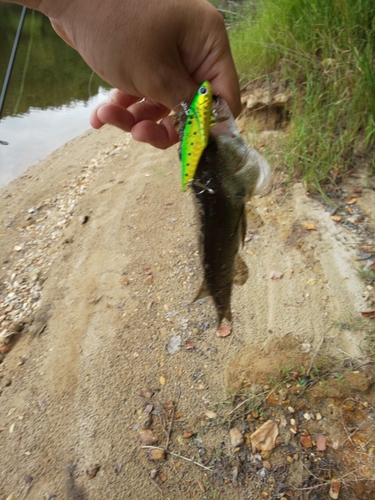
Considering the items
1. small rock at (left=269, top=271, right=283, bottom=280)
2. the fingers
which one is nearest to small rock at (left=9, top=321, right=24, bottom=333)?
the fingers

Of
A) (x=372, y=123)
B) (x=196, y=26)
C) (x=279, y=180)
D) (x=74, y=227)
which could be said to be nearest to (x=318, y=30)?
(x=372, y=123)

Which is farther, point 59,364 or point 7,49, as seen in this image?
point 7,49

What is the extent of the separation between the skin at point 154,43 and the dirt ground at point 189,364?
730 mm

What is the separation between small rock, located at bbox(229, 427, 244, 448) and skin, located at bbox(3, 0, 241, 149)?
1.81 metres

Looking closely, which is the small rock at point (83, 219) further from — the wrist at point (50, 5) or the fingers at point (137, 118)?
the wrist at point (50, 5)

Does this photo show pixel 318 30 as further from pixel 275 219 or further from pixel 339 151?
pixel 275 219

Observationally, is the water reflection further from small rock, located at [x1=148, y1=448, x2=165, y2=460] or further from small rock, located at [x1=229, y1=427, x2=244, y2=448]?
small rock, located at [x1=229, y1=427, x2=244, y2=448]

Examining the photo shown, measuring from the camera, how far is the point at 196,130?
50.0 inches

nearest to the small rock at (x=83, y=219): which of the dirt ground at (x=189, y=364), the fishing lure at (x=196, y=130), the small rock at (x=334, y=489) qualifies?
the dirt ground at (x=189, y=364)

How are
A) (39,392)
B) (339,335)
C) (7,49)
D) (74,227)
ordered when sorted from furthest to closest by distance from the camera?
(7,49)
(74,227)
(39,392)
(339,335)

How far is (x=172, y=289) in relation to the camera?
3123mm

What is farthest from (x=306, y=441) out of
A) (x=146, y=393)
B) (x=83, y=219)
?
(x=83, y=219)

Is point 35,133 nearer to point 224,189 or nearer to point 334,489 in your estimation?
point 224,189

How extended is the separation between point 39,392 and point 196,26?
261 cm
